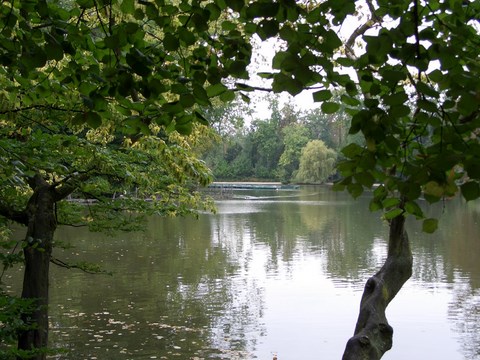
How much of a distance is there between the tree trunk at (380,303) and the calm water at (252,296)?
876mm

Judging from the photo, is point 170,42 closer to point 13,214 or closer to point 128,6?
point 128,6

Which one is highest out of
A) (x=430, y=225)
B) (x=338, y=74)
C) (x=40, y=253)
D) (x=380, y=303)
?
(x=338, y=74)

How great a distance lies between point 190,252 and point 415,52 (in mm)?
15855

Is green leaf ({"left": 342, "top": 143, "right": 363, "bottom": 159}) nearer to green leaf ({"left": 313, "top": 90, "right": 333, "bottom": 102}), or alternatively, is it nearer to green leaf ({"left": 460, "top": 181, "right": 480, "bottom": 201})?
green leaf ({"left": 313, "top": 90, "right": 333, "bottom": 102})

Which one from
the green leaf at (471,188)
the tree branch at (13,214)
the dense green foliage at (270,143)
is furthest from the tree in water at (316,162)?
the green leaf at (471,188)

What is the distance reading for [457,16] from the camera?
2.11 meters

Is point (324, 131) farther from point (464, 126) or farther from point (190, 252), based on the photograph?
point (464, 126)

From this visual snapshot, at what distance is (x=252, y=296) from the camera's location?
1198cm

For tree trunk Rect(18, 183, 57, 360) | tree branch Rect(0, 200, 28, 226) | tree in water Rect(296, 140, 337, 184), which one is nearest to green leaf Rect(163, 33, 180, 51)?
tree trunk Rect(18, 183, 57, 360)

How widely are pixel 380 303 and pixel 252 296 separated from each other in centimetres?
692

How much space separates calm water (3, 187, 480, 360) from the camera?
880 centimetres

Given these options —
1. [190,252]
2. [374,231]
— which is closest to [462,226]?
[374,231]

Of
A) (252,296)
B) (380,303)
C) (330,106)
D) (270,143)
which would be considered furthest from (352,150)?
(270,143)

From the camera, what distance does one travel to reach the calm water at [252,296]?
8805 mm
